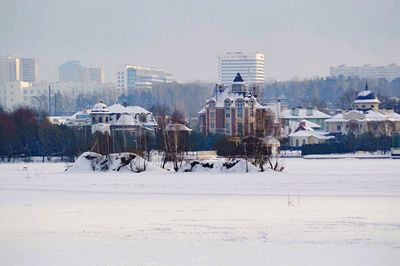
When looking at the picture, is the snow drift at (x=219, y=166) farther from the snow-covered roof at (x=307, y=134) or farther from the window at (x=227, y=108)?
the snow-covered roof at (x=307, y=134)

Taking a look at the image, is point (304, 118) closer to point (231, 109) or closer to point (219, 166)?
point (231, 109)

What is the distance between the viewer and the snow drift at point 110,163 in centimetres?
4125

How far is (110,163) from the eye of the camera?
138 feet

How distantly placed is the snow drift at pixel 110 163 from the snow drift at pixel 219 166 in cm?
220

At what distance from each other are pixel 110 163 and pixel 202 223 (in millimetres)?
23365

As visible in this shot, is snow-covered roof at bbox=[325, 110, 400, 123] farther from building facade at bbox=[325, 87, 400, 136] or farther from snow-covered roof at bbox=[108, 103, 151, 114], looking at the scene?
snow-covered roof at bbox=[108, 103, 151, 114]

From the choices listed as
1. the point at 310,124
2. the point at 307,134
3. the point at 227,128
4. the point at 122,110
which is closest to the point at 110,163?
the point at 227,128

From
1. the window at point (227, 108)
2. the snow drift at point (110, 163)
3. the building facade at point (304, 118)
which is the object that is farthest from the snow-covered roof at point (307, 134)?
the snow drift at point (110, 163)

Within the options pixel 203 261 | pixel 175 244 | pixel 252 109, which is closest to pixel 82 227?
pixel 175 244

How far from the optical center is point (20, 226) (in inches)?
741

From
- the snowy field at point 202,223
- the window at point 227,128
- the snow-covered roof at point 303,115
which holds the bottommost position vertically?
the snowy field at point 202,223

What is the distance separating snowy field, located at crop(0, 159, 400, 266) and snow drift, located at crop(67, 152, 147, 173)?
31.3 ft

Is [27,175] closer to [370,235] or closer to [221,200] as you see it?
[221,200]

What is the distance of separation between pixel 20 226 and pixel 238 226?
4.85m
